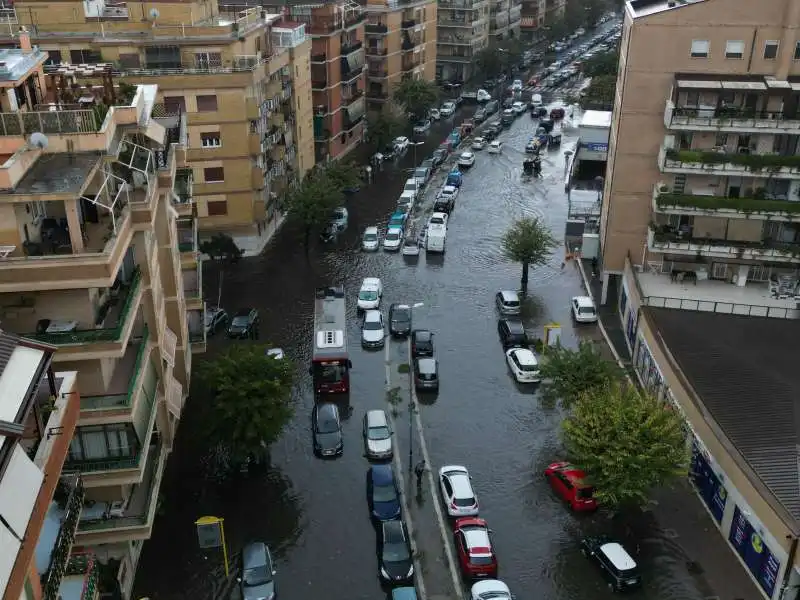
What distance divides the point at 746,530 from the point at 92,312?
82.9 feet

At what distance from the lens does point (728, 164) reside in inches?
1720

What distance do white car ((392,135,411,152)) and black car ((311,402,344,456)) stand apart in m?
52.6

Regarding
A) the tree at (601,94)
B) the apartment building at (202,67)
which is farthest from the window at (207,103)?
the tree at (601,94)

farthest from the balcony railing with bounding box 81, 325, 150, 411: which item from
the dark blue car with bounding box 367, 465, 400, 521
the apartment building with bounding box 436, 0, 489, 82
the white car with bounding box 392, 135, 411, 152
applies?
the apartment building with bounding box 436, 0, 489, 82

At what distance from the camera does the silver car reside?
1479 inches

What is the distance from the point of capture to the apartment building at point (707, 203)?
122ft

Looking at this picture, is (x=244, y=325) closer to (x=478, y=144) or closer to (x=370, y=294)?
(x=370, y=294)

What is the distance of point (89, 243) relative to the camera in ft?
93.4

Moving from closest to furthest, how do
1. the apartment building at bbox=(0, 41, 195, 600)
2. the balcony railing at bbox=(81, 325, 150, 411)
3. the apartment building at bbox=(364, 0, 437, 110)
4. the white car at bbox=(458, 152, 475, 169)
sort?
the apartment building at bbox=(0, 41, 195, 600) → the balcony railing at bbox=(81, 325, 150, 411) → the white car at bbox=(458, 152, 475, 169) → the apartment building at bbox=(364, 0, 437, 110)

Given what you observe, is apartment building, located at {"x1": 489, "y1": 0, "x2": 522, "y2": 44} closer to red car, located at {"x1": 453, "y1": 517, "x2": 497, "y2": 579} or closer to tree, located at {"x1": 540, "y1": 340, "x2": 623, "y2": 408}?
tree, located at {"x1": 540, "y1": 340, "x2": 623, "y2": 408}

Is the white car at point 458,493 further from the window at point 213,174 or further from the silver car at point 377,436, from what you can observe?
the window at point 213,174

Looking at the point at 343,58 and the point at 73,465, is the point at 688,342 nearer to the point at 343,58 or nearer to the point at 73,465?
the point at 73,465

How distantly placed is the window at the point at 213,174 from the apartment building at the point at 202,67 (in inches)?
2.8

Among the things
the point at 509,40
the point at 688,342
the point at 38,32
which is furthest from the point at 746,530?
the point at 509,40
